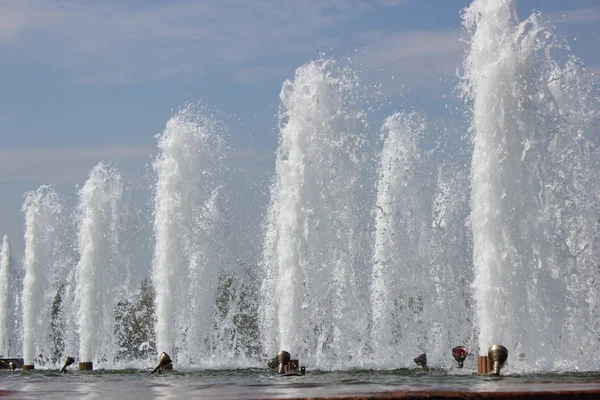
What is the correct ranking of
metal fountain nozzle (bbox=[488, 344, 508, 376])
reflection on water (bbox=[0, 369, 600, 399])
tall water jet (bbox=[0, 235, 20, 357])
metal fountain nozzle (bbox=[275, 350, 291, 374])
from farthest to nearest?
tall water jet (bbox=[0, 235, 20, 357])
metal fountain nozzle (bbox=[275, 350, 291, 374])
metal fountain nozzle (bbox=[488, 344, 508, 376])
reflection on water (bbox=[0, 369, 600, 399])

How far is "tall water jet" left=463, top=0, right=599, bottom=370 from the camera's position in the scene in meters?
20.9

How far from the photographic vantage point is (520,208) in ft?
70.8

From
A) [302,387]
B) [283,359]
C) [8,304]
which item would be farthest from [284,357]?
[8,304]

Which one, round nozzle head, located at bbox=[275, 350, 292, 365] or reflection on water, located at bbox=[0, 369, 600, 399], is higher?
round nozzle head, located at bbox=[275, 350, 292, 365]

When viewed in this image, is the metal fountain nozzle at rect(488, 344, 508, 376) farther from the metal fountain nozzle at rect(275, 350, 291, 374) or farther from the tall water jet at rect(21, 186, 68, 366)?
the tall water jet at rect(21, 186, 68, 366)

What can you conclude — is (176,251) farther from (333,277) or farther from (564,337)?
(564,337)

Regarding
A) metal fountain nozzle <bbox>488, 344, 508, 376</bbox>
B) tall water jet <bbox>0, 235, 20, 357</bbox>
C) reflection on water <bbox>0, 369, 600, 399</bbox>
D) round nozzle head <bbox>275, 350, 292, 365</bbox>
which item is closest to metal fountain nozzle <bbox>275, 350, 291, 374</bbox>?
round nozzle head <bbox>275, 350, 292, 365</bbox>

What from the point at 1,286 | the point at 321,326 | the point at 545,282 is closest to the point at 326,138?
the point at 321,326

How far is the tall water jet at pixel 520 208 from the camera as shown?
2086 centimetres

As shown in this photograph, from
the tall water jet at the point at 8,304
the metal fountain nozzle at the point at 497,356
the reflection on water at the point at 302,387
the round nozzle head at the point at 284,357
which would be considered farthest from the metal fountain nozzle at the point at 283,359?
the tall water jet at the point at 8,304

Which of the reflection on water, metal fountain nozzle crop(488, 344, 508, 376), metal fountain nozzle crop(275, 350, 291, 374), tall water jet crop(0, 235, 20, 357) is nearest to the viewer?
the reflection on water

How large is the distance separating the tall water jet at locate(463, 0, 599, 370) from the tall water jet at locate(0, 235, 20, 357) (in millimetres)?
34850

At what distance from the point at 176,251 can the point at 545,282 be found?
14226 millimetres

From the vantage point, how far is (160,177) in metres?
33.0
